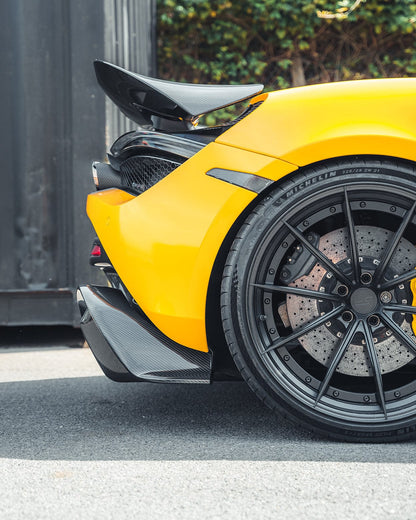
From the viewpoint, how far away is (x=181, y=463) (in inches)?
83.8

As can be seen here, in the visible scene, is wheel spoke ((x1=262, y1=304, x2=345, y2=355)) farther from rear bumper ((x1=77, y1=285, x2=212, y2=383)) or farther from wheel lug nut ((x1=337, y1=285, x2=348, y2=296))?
rear bumper ((x1=77, y1=285, x2=212, y2=383))

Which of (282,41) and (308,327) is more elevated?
(282,41)

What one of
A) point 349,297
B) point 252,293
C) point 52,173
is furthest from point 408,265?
point 52,173

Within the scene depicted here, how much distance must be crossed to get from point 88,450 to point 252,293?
0.76 metres

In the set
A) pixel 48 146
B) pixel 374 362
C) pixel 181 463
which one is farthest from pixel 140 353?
pixel 48 146

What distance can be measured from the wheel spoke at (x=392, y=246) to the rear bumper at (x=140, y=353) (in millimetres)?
643

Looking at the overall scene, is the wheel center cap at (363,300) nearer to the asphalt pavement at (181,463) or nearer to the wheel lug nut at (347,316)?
the wheel lug nut at (347,316)

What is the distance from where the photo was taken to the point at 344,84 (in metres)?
2.35

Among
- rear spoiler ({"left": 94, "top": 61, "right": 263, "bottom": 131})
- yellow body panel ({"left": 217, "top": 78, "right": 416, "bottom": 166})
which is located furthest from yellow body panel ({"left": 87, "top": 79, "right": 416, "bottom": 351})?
rear spoiler ({"left": 94, "top": 61, "right": 263, "bottom": 131})

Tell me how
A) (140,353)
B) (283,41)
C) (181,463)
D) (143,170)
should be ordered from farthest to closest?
(283,41) → (143,170) → (140,353) → (181,463)

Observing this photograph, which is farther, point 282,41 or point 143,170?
point 282,41

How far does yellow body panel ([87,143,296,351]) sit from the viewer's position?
2.28 m

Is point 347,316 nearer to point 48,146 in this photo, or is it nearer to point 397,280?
point 397,280

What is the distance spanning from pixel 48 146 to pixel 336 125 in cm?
290
